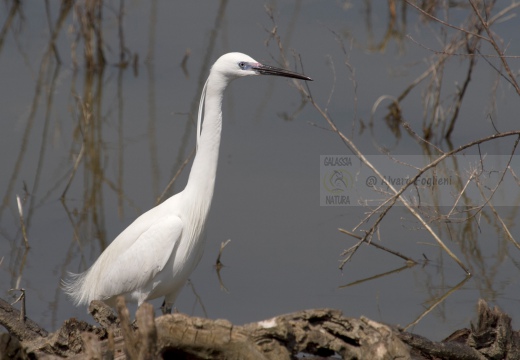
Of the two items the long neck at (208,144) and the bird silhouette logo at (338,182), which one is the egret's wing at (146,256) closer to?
the long neck at (208,144)

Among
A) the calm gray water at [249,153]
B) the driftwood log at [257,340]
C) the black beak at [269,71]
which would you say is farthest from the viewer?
the calm gray water at [249,153]

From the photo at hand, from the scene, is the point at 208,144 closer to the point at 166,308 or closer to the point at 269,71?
the point at 269,71

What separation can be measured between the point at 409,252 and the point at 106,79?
15.8 feet

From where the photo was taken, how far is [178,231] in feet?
15.7

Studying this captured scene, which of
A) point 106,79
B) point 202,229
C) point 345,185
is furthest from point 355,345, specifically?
point 106,79

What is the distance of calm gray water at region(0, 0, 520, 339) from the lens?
19.3ft

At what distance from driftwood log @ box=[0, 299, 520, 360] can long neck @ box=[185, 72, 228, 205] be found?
4.14ft

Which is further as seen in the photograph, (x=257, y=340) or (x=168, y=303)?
(x=168, y=303)

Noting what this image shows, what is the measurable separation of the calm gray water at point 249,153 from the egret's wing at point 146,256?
1.89ft

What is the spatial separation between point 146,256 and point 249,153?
3472 mm

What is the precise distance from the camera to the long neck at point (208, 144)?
479cm

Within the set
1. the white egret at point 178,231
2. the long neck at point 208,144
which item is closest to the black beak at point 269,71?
the white egret at point 178,231

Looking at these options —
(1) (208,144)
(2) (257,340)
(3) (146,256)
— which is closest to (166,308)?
(3) (146,256)

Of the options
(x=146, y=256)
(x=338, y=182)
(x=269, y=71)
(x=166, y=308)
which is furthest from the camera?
(x=338, y=182)
